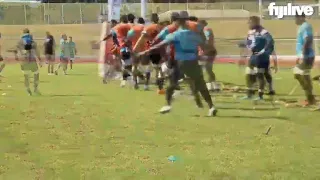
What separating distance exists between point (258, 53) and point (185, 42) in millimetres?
3509

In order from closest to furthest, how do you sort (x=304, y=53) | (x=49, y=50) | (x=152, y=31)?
(x=304, y=53)
(x=152, y=31)
(x=49, y=50)

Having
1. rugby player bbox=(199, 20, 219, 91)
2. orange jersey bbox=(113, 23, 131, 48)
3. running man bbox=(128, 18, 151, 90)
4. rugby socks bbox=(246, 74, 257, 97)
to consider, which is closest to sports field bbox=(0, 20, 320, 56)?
orange jersey bbox=(113, 23, 131, 48)

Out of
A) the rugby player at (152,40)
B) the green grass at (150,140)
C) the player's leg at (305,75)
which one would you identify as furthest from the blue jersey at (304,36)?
the rugby player at (152,40)

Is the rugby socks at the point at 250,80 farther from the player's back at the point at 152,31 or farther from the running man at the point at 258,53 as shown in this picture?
the player's back at the point at 152,31

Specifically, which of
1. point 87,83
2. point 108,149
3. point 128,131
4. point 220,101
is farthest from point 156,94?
point 108,149

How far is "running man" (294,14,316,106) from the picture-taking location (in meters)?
14.9

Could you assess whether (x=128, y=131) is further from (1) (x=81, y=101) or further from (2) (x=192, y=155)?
(1) (x=81, y=101)

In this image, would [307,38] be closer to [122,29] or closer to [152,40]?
[152,40]

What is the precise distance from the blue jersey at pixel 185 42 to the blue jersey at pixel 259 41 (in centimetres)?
310

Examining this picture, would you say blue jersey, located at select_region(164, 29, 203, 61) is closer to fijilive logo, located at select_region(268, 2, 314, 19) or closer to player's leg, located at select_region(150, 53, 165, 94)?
player's leg, located at select_region(150, 53, 165, 94)

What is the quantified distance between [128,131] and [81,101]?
5.30 meters

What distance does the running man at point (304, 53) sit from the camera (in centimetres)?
1487

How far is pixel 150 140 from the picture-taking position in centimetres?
1092

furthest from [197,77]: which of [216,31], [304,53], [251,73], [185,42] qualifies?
[216,31]
